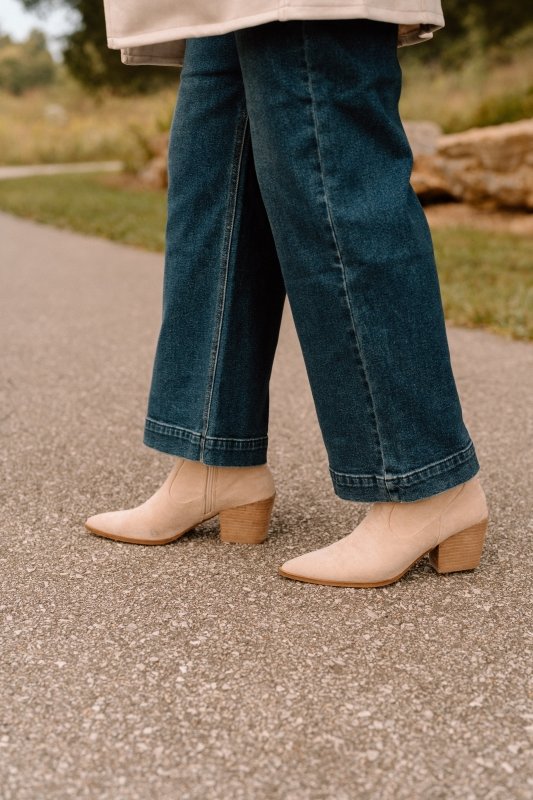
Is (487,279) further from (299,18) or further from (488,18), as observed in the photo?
(488,18)

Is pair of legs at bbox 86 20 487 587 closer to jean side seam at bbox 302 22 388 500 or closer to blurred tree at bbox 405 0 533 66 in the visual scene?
jean side seam at bbox 302 22 388 500

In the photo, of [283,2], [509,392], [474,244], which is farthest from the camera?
[474,244]

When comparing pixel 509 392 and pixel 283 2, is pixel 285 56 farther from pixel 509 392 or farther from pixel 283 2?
pixel 509 392

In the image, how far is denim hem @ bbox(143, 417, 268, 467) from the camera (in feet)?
6.00

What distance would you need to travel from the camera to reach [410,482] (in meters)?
1.66

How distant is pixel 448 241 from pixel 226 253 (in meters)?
5.39

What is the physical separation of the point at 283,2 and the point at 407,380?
0.61m

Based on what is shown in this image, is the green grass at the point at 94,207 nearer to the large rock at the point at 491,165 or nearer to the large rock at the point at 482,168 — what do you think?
the large rock at the point at 482,168

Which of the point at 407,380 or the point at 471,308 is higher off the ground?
the point at 407,380

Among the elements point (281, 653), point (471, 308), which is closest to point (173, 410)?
point (281, 653)

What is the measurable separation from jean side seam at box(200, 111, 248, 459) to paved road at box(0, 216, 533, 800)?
299 millimetres

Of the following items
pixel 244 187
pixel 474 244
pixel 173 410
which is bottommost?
pixel 474 244

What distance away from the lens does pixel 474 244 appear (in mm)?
6707

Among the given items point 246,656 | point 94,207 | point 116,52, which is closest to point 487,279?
point 246,656
